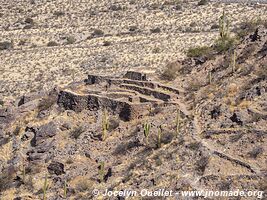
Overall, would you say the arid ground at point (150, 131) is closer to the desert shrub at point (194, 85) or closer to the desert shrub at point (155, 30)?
the desert shrub at point (194, 85)

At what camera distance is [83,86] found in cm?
3538

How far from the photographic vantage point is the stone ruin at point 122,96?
30.5m

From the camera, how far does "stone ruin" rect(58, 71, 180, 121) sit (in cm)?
3055

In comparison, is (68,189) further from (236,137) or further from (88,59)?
(88,59)

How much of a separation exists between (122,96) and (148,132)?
4.07 metres

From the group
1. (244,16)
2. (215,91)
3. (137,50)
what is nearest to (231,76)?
(215,91)

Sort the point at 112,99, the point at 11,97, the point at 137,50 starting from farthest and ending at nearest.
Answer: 1. the point at 137,50
2. the point at 11,97
3. the point at 112,99

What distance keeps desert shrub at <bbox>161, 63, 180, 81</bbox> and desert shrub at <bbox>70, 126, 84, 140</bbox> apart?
17.7 feet

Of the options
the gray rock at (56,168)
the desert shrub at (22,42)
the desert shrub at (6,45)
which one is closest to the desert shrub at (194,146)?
the gray rock at (56,168)

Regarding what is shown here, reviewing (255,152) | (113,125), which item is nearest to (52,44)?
(113,125)

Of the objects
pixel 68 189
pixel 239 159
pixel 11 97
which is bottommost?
pixel 11 97

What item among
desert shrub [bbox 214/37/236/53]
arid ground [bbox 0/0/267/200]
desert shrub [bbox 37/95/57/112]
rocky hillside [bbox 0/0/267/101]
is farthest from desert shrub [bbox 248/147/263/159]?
rocky hillside [bbox 0/0/267/101]

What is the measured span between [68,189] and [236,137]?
674 cm

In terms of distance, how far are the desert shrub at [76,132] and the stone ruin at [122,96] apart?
1484mm
